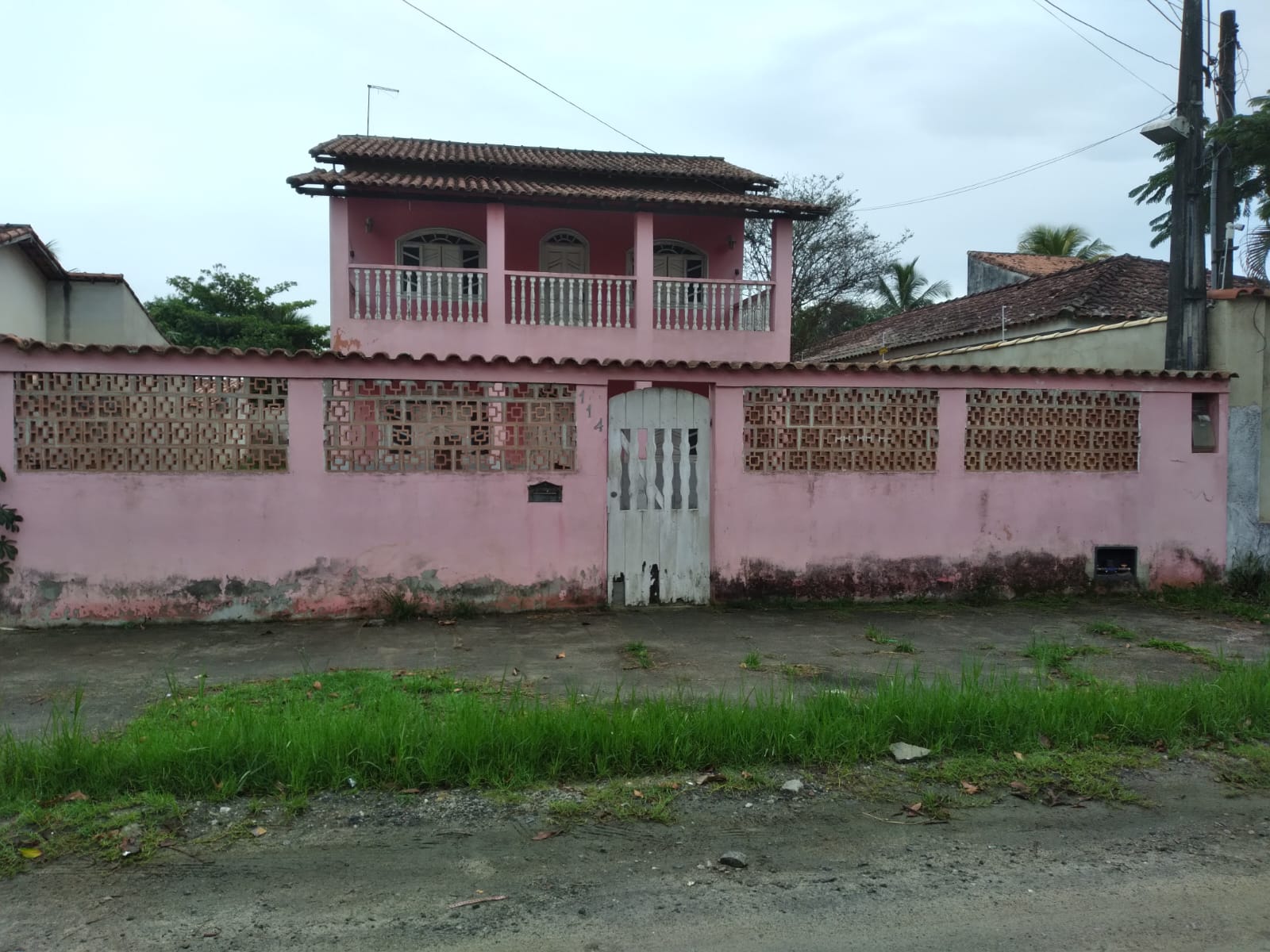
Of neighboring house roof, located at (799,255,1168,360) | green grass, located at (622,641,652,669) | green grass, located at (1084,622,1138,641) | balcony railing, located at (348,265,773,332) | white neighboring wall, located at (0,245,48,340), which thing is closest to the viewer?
green grass, located at (622,641,652,669)

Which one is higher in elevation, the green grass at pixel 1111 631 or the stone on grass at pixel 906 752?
the green grass at pixel 1111 631

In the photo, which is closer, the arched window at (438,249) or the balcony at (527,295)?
the balcony at (527,295)

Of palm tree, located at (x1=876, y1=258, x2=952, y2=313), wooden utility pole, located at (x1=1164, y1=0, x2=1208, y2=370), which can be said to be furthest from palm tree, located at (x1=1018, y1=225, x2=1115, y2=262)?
wooden utility pole, located at (x1=1164, y1=0, x2=1208, y2=370)

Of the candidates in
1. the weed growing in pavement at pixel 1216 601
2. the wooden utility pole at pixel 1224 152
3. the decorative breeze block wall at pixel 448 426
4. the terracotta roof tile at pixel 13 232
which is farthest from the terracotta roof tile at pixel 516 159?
the weed growing in pavement at pixel 1216 601

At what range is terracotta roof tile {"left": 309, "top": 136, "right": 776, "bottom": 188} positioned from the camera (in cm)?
1388

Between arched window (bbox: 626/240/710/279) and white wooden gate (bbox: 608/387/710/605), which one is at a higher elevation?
arched window (bbox: 626/240/710/279)

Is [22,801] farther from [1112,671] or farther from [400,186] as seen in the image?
[400,186]

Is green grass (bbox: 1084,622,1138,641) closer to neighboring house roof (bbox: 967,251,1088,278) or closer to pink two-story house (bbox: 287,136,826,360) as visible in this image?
pink two-story house (bbox: 287,136,826,360)

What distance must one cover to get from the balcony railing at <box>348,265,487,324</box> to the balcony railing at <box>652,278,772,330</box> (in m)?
2.73

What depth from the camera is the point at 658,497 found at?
7961 millimetres

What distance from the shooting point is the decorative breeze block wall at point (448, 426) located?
7.43 m

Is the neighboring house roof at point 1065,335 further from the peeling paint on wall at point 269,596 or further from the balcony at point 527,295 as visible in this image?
the peeling paint on wall at point 269,596

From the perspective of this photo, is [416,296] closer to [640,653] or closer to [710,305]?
[710,305]

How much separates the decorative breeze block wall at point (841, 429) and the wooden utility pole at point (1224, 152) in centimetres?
567
